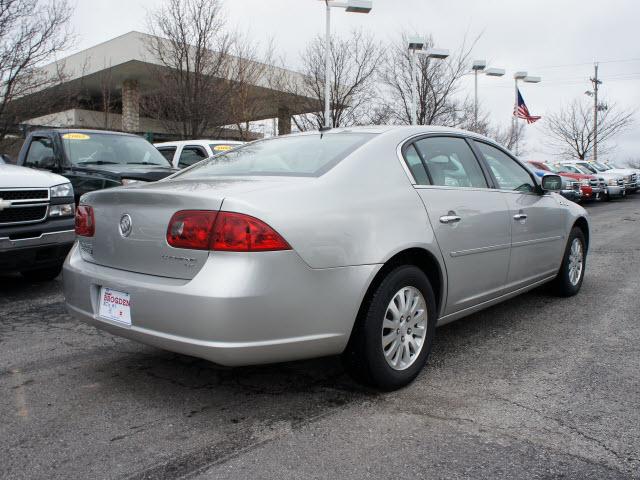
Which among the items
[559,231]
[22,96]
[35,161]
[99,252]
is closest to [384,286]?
[99,252]

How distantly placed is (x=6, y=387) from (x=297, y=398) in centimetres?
167

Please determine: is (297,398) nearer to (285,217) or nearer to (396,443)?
(396,443)

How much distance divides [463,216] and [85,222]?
7.70 feet

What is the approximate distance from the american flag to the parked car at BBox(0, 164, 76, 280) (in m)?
23.6

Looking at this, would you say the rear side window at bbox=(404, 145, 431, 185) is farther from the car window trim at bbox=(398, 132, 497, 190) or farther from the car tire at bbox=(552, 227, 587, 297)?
the car tire at bbox=(552, 227, 587, 297)

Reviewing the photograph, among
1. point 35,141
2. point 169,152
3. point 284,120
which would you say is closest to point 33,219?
point 35,141

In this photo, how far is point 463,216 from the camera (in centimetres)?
374

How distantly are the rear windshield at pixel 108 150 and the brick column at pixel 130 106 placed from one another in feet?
55.1

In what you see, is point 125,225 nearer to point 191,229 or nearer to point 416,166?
point 191,229

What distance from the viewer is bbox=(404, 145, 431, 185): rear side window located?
358cm

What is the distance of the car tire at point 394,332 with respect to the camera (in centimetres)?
305

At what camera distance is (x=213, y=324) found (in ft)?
8.62

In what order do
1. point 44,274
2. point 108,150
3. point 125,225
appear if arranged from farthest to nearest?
point 108,150, point 44,274, point 125,225

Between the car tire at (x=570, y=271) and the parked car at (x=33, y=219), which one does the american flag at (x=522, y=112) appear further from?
the parked car at (x=33, y=219)
